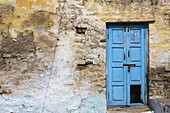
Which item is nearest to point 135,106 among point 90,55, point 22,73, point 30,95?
point 90,55

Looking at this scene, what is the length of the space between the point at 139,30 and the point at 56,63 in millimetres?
1920

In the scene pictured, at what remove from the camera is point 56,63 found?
13.9 ft

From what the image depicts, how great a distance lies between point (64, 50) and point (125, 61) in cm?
133

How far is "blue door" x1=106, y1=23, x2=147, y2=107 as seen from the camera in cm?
429

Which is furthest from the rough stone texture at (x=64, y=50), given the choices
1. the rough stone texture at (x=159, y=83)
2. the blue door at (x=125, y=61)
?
the blue door at (x=125, y=61)

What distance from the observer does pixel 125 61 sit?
431cm

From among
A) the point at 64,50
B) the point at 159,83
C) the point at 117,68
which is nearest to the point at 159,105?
the point at 159,83

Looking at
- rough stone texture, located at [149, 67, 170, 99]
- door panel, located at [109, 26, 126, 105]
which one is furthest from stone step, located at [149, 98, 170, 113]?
door panel, located at [109, 26, 126, 105]

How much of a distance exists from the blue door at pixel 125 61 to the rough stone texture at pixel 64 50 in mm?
171

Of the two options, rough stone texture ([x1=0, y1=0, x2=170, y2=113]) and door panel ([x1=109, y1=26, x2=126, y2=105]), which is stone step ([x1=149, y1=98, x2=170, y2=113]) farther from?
door panel ([x1=109, y1=26, x2=126, y2=105])

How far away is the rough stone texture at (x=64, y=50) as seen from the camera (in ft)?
13.8

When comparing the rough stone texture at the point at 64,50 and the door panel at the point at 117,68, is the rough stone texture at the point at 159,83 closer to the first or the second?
the rough stone texture at the point at 64,50

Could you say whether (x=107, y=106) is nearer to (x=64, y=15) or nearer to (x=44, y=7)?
(x=64, y=15)

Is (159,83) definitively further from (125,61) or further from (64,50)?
(64,50)
